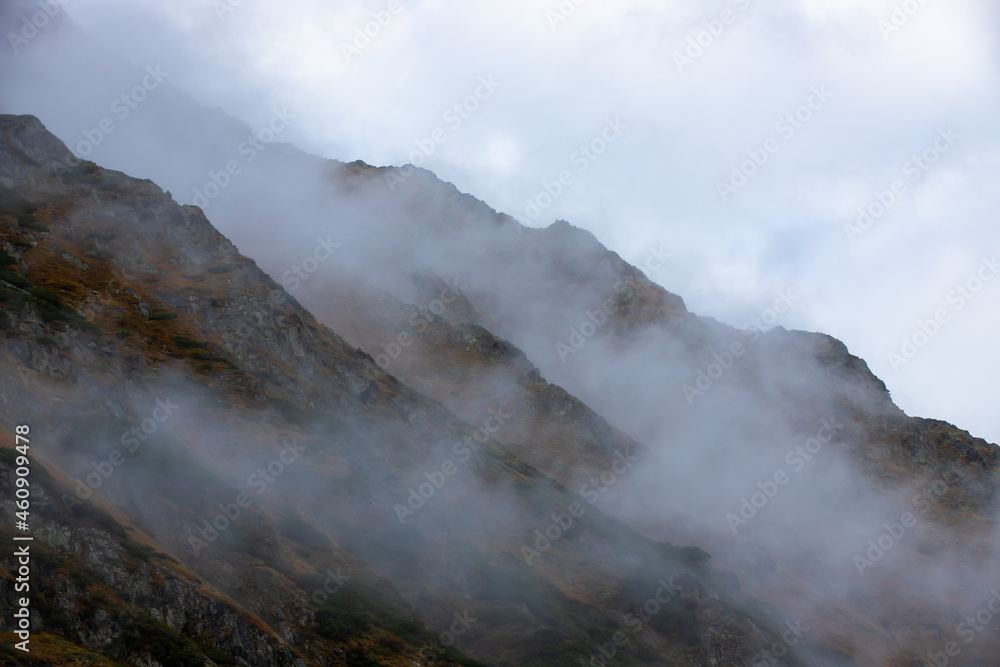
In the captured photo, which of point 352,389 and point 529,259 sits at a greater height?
point 529,259

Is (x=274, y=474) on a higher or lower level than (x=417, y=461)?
lower

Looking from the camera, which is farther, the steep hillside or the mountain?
the steep hillside

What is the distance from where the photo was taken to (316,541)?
4641 cm

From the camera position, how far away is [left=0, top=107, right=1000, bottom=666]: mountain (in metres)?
37.5

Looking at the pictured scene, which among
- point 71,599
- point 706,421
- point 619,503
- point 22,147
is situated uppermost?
point 706,421

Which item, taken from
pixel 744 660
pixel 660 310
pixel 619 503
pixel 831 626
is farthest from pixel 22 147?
pixel 660 310

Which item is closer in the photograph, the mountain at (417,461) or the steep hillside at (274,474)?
the mountain at (417,461)

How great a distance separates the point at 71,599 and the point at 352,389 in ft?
A: 154

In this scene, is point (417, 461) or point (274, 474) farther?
point (417, 461)

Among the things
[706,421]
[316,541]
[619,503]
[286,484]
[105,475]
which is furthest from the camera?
[706,421]

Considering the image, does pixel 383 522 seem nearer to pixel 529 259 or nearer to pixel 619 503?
pixel 619 503

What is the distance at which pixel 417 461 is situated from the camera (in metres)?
67.6

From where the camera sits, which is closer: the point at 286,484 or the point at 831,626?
the point at 286,484

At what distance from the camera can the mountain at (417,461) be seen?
37.5 metres
